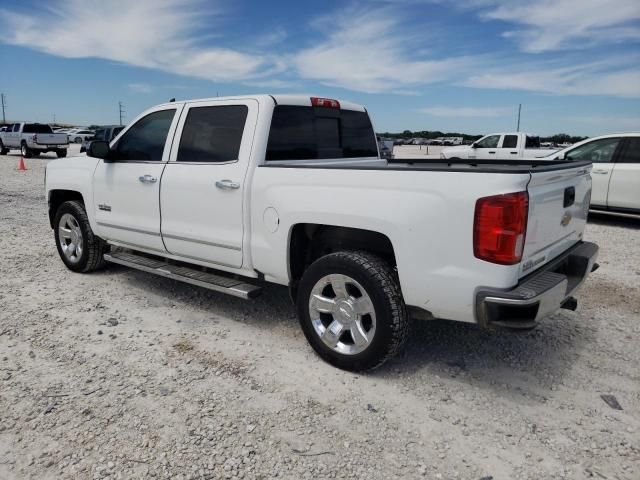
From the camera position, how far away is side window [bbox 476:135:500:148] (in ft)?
60.0

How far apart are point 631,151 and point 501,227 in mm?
7991

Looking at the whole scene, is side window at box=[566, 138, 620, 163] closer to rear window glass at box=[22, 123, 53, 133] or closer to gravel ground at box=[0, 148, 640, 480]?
gravel ground at box=[0, 148, 640, 480]

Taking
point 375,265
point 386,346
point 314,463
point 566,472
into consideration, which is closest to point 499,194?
point 375,265

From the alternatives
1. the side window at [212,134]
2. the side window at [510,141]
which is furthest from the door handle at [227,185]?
Result: the side window at [510,141]

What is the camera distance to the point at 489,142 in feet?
60.8

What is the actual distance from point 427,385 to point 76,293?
11.9 ft

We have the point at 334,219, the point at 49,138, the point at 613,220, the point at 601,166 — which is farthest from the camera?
the point at 49,138

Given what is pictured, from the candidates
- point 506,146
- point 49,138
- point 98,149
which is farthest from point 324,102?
point 49,138

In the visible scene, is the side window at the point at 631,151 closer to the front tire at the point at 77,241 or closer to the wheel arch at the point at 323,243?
the wheel arch at the point at 323,243

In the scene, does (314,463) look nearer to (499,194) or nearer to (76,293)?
(499,194)

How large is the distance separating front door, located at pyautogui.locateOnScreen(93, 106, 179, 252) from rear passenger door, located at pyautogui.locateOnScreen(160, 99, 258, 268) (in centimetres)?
15

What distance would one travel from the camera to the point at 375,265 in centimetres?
326

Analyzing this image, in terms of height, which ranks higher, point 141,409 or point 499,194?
point 499,194

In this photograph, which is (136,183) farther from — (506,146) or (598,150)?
(506,146)
